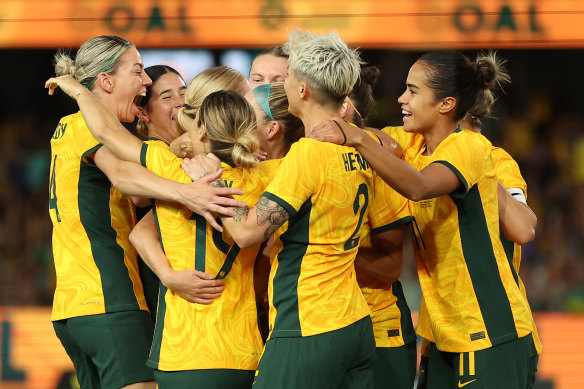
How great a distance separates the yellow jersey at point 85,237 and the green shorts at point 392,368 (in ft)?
3.27

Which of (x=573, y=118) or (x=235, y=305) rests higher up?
(x=573, y=118)

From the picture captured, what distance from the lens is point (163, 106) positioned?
373cm

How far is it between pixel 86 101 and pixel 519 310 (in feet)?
6.08

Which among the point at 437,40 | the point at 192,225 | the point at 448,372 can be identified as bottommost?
the point at 448,372

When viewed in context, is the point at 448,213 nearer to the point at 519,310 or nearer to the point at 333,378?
the point at 519,310

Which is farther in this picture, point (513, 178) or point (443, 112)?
point (513, 178)

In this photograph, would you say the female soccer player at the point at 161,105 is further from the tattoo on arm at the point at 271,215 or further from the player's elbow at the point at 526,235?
the player's elbow at the point at 526,235

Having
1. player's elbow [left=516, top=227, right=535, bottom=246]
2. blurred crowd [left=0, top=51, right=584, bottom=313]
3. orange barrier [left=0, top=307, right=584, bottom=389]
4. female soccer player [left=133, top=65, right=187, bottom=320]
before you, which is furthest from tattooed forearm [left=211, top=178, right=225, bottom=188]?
blurred crowd [left=0, top=51, right=584, bottom=313]

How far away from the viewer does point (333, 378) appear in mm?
2668

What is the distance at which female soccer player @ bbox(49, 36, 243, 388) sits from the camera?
Answer: 10.5 feet

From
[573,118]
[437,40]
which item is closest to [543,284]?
[573,118]

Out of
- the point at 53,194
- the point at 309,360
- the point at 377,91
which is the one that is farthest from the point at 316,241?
the point at 377,91

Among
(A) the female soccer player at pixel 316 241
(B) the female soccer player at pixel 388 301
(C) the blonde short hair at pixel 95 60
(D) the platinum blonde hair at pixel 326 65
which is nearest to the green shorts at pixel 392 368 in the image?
(B) the female soccer player at pixel 388 301

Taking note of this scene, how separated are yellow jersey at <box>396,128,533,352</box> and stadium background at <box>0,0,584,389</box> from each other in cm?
290
